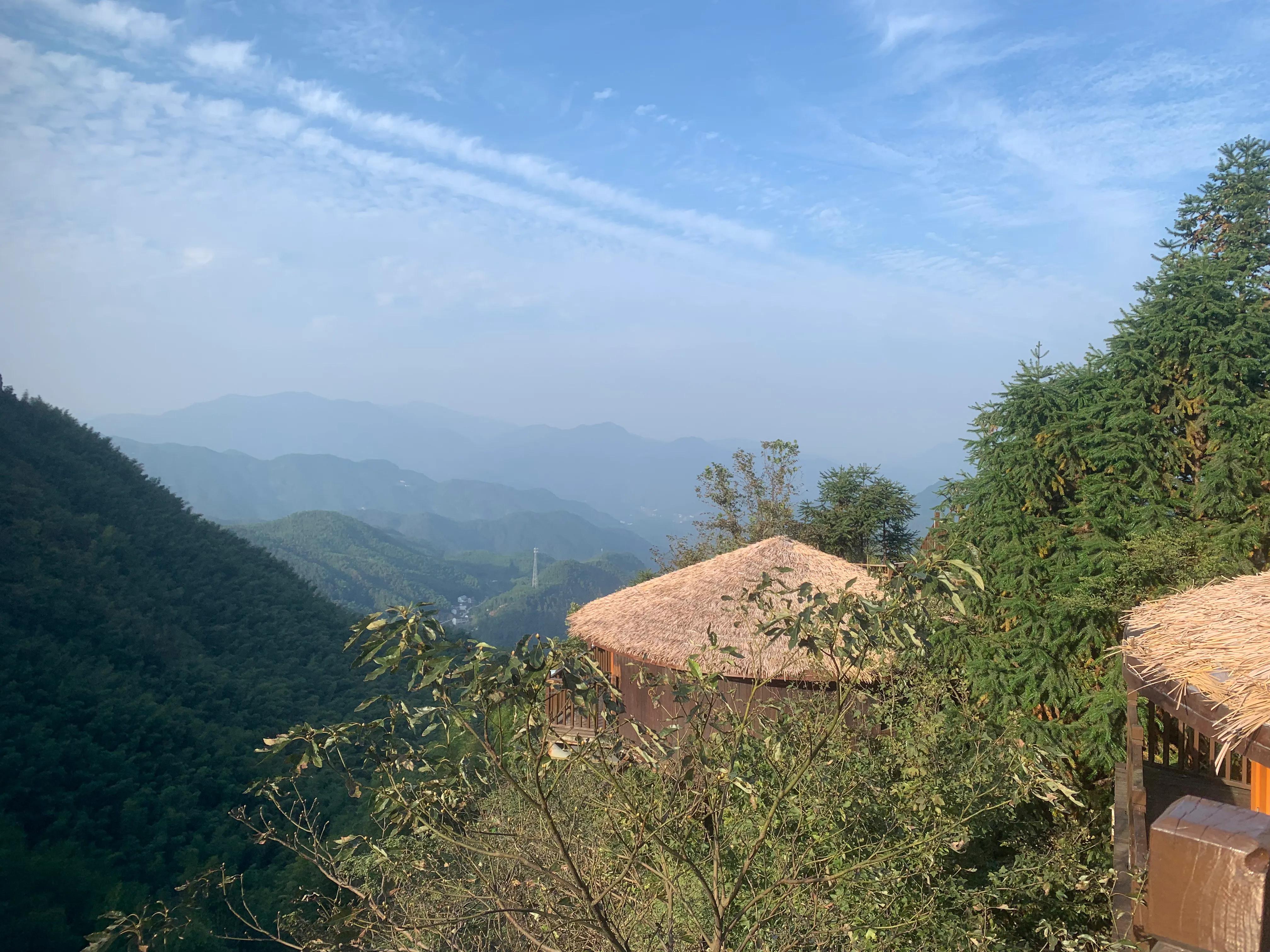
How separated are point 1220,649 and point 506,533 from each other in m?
182

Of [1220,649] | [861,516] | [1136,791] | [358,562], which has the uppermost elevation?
[1220,649]

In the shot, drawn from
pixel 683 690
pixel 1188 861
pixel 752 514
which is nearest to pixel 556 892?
pixel 683 690

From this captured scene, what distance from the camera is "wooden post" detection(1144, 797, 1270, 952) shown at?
2.71ft

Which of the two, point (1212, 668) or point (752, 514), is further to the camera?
point (752, 514)

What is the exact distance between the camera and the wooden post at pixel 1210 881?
0.83m

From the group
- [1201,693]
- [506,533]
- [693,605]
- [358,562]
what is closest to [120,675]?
[693,605]

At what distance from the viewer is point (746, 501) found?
799 inches

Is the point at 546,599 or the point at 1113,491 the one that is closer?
the point at 1113,491

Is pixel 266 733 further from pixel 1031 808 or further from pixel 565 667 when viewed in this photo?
pixel 565 667

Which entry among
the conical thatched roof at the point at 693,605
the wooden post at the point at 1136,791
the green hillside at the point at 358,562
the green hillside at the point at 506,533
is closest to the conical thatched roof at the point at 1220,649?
the wooden post at the point at 1136,791

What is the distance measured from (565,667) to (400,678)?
25.4 m

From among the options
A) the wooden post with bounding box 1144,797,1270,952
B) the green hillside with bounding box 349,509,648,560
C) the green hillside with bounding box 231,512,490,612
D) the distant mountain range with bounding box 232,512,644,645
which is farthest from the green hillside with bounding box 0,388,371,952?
the green hillside with bounding box 349,509,648,560

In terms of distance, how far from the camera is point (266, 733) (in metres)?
19.1

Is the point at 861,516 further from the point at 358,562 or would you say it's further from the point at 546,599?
the point at 358,562
